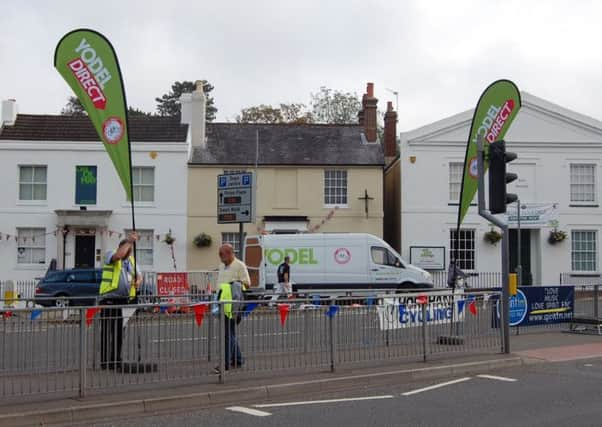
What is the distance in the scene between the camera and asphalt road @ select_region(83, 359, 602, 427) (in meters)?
8.83

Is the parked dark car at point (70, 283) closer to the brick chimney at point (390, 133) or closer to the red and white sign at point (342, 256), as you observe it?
the red and white sign at point (342, 256)

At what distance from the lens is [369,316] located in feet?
40.3

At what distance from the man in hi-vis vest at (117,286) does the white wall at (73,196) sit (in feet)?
73.5

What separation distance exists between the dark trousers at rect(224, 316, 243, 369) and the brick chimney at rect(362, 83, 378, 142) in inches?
1025

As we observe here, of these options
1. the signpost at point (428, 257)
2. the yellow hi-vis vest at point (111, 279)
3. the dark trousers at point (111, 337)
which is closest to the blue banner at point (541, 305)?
the yellow hi-vis vest at point (111, 279)

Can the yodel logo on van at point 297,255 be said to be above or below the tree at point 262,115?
below

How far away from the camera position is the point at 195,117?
118 ft

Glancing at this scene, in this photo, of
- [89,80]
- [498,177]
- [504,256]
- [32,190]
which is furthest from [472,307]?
[32,190]

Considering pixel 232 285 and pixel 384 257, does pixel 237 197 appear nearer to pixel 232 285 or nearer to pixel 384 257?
pixel 232 285

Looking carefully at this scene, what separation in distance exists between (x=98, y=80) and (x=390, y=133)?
27841 millimetres

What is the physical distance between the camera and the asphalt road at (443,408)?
8.83m

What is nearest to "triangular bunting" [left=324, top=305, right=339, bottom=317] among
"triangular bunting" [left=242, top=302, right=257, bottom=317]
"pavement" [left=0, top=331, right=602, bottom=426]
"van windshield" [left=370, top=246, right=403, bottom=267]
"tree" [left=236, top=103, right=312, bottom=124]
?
"pavement" [left=0, top=331, right=602, bottom=426]

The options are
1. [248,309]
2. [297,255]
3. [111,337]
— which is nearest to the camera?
[111,337]

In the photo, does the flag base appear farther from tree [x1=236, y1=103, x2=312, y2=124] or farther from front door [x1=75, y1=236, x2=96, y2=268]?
tree [x1=236, y1=103, x2=312, y2=124]
